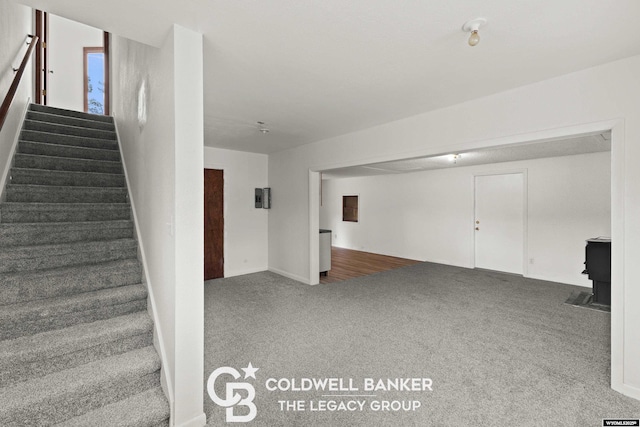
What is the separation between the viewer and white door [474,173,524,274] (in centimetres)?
575

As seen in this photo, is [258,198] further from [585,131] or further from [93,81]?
[585,131]

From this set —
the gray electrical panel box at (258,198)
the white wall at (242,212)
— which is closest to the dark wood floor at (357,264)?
the white wall at (242,212)

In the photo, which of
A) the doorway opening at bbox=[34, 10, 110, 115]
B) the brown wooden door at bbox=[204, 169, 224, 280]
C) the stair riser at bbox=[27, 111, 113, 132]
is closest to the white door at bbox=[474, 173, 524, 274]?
the brown wooden door at bbox=[204, 169, 224, 280]

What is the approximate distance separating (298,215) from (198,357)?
3.56 meters

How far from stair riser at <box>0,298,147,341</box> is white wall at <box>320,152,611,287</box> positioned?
6.22m

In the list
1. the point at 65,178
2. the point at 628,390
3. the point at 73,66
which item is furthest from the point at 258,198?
the point at 628,390

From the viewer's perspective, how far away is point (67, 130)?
379 centimetres

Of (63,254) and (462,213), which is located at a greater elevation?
(462,213)

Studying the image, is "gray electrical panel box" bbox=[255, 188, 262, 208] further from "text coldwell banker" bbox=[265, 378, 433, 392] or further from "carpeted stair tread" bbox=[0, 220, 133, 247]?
"text coldwell banker" bbox=[265, 378, 433, 392]

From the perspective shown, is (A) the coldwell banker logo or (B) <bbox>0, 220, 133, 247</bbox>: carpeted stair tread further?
(B) <bbox>0, 220, 133, 247</bbox>: carpeted stair tread

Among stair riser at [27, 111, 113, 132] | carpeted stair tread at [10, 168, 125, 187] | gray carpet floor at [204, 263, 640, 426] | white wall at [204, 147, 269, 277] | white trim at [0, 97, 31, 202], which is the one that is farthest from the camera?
white wall at [204, 147, 269, 277]

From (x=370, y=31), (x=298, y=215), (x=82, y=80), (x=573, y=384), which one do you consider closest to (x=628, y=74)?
(x=370, y=31)

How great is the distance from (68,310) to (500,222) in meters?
6.70

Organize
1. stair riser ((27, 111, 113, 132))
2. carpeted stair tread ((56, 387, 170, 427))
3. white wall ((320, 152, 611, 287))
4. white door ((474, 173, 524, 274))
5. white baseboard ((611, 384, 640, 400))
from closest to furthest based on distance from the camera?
carpeted stair tread ((56, 387, 170, 427)) < white baseboard ((611, 384, 640, 400)) < stair riser ((27, 111, 113, 132)) < white wall ((320, 152, 611, 287)) < white door ((474, 173, 524, 274))
